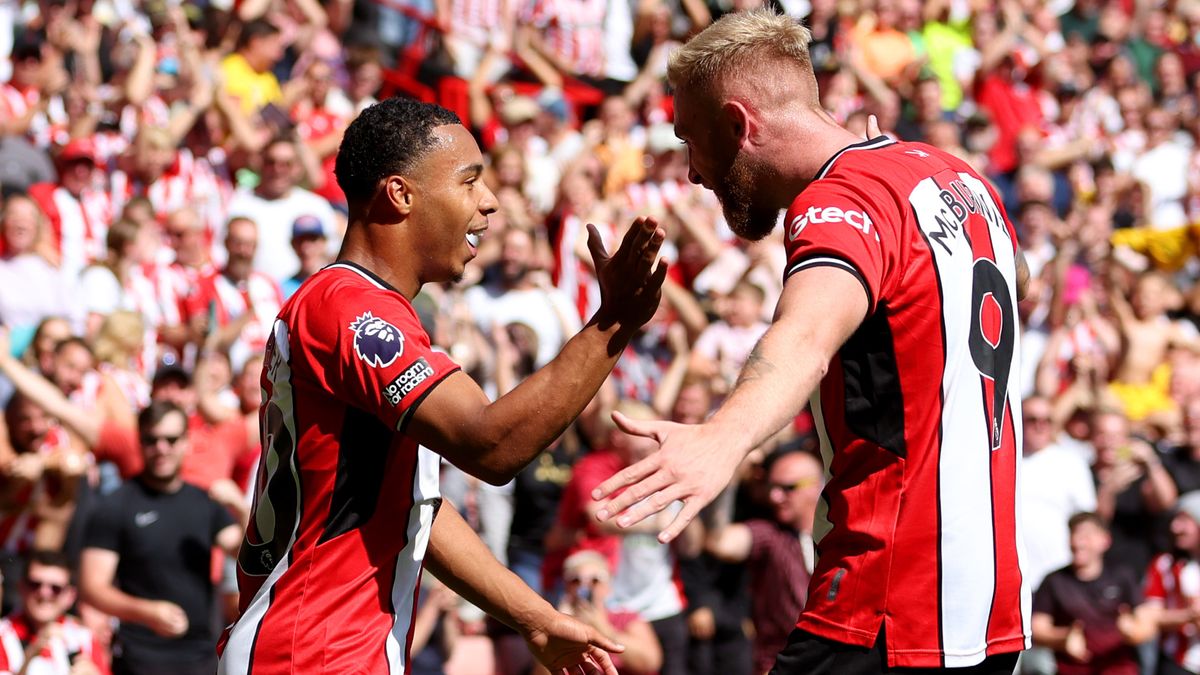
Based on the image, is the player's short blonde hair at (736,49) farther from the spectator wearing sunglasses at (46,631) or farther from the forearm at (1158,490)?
the forearm at (1158,490)

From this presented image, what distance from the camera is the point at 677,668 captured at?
8.62 metres

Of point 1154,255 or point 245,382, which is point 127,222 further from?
point 1154,255

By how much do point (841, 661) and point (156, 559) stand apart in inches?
203

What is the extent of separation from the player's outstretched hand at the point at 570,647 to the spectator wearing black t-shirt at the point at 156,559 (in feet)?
13.4

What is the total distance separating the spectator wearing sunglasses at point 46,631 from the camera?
24.6 ft

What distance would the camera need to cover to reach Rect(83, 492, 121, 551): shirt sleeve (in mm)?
8047

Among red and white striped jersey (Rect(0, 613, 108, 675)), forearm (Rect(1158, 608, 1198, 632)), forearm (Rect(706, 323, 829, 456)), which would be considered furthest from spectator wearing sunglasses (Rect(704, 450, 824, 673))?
forearm (Rect(706, 323, 829, 456))

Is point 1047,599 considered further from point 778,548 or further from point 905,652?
point 905,652

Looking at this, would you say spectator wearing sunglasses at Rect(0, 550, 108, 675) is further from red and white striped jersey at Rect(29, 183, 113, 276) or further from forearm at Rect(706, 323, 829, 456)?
forearm at Rect(706, 323, 829, 456)

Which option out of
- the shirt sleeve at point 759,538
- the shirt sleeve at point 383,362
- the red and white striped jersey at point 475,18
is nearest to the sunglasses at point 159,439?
the shirt sleeve at point 759,538

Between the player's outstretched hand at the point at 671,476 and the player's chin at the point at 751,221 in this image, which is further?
the player's chin at the point at 751,221

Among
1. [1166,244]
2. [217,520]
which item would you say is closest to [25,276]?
[217,520]

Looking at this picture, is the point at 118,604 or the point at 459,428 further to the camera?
the point at 118,604

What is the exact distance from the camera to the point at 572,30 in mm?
15477
